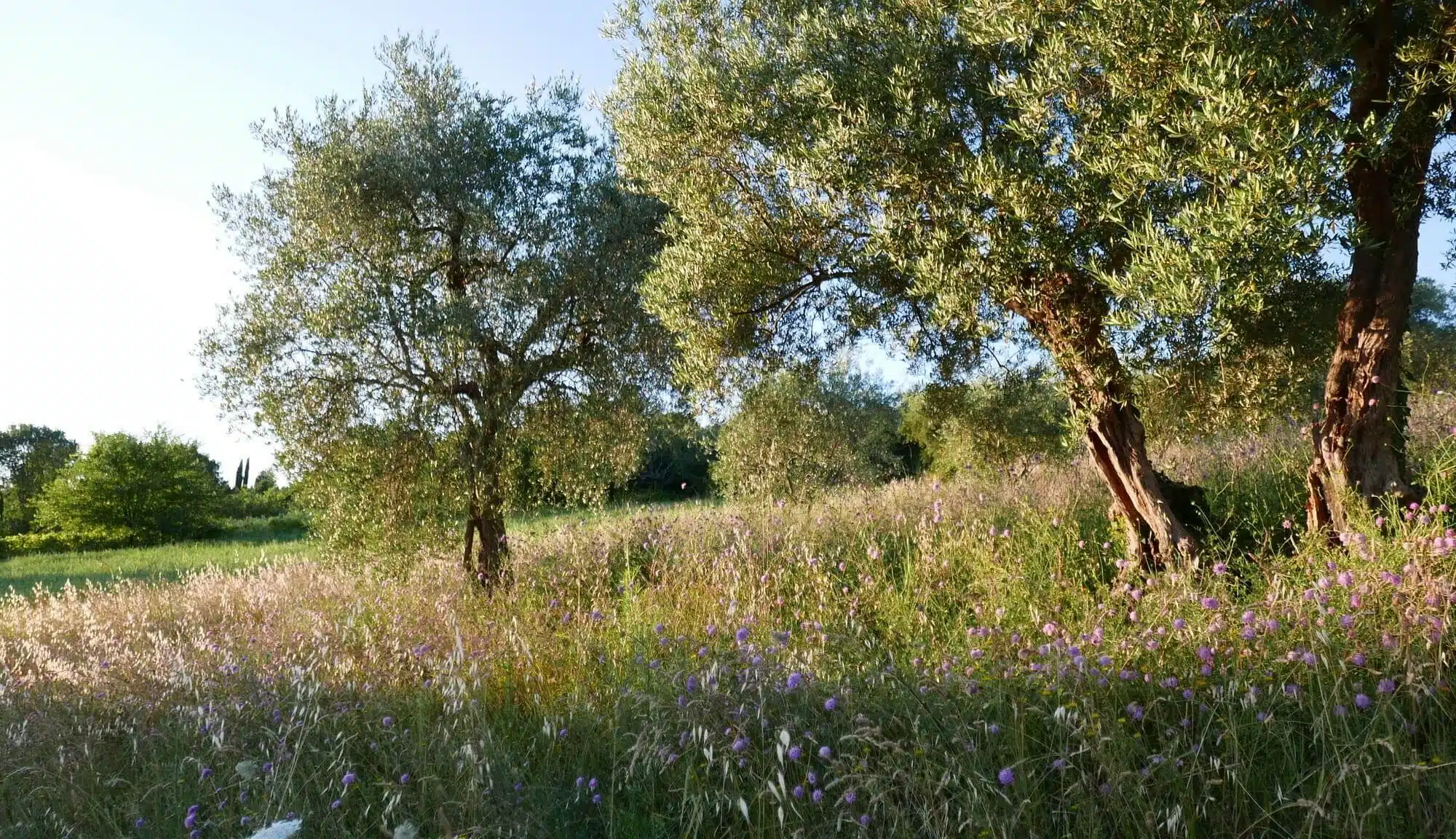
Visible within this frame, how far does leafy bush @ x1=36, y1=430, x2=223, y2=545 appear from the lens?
35.8 m

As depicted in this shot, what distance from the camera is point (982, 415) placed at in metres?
12.3

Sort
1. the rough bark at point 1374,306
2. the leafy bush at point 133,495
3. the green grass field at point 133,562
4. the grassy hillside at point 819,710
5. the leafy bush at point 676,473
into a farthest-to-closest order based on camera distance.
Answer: the leafy bush at point 676,473 < the leafy bush at point 133,495 < the green grass field at point 133,562 < the rough bark at point 1374,306 < the grassy hillside at point 819,710

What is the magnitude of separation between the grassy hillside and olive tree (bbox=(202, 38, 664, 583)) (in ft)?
9.89

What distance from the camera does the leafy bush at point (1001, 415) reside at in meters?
11.6

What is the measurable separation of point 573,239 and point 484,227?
3.94 feet

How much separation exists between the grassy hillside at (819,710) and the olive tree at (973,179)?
6.78 feet

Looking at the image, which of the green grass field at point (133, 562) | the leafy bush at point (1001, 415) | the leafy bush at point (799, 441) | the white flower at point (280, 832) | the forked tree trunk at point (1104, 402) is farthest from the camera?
the green grass field at point (133, 562)

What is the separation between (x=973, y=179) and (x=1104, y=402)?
2.44 m

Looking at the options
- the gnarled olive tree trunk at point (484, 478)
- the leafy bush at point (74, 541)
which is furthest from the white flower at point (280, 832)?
the leafy bush at point (74, 541)

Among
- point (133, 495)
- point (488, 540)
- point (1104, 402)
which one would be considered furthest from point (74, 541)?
point (1104, 402)

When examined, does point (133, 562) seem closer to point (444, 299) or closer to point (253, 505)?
point (444, 299)

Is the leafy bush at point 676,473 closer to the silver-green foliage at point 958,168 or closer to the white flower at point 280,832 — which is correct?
the silver-green foliage at point 958,168

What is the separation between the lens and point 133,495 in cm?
3622

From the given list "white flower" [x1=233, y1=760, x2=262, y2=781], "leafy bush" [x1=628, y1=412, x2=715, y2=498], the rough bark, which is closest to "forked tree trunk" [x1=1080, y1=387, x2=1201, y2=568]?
the rough bark
